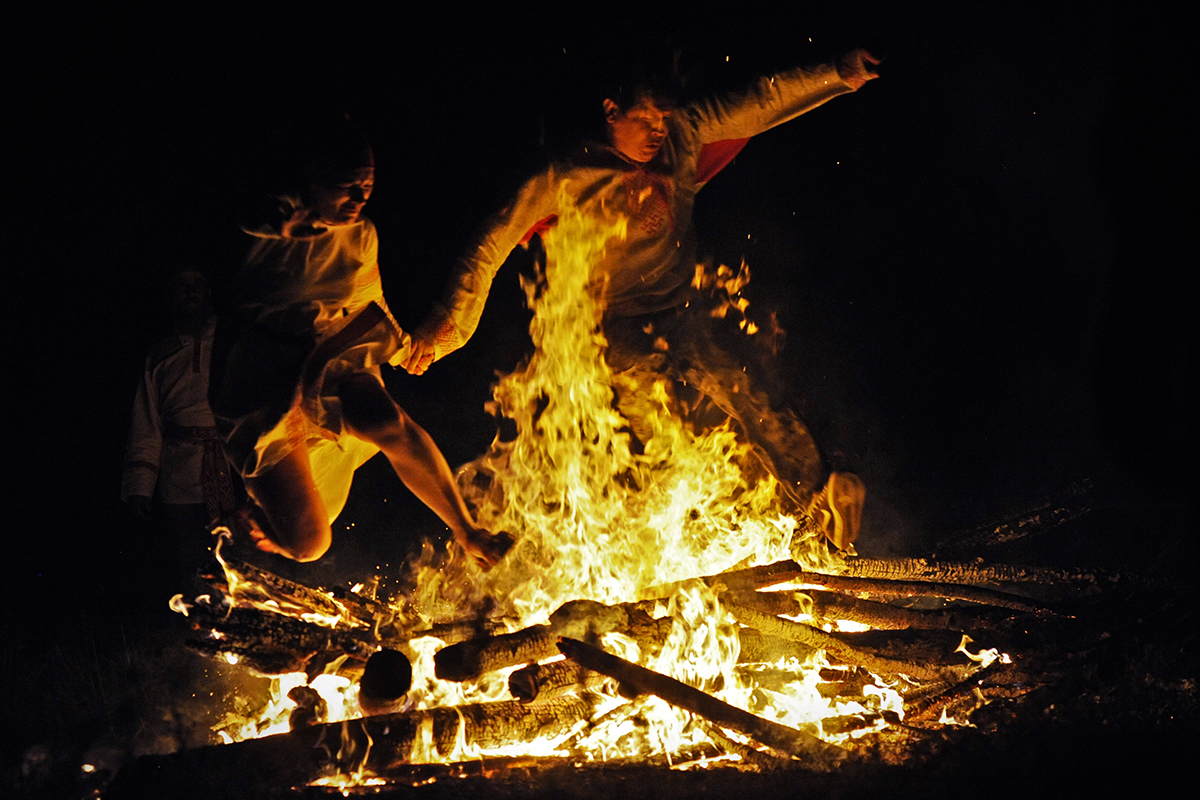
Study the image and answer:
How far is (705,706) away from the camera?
8.77ft

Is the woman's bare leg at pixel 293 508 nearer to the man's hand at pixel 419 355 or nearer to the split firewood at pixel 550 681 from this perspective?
the man's hand at pixel 419 355

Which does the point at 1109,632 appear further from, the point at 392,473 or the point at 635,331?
the point at 392,473

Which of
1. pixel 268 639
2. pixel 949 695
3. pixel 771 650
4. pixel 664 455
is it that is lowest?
pixel 949 695

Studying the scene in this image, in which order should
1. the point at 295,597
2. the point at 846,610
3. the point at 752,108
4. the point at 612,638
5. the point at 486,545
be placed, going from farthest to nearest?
1. the point at 752,108
2. the point at 486,545
3. the point at 846,610
4. the point at 295,597
5. the point at 612,638

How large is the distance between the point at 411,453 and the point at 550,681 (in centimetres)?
163

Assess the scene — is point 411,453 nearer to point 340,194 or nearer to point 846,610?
point 340,194

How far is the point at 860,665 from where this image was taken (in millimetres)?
3131

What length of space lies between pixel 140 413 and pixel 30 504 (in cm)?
97

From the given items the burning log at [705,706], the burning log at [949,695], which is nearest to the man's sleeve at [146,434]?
the burning log at [705,706]

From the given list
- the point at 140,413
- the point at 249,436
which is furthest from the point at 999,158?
the point at 140,413

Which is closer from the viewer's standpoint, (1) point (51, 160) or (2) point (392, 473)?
(1) point (51, 160)

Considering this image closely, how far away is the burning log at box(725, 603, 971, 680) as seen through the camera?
10.2 feet

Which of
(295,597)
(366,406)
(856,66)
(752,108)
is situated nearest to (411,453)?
(366,406)

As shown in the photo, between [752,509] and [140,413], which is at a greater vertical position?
[140,413]
